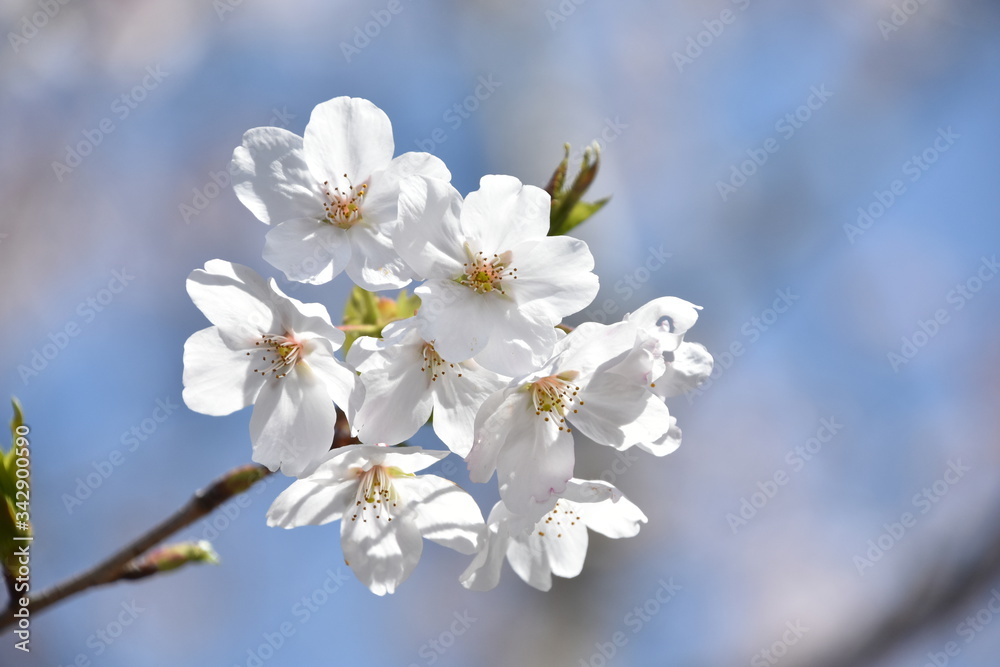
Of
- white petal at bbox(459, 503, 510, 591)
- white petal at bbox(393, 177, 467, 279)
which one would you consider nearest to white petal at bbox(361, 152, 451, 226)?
white petal at bbox(393, 177, 467, 279)

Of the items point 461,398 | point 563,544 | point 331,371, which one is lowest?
point 563,544

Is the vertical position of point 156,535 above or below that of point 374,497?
below

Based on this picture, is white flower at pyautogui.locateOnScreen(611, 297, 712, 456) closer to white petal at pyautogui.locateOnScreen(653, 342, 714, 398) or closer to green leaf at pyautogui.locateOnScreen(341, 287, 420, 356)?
white petal at pyautogui.locateOnScreen(653, 342, 714, 398)

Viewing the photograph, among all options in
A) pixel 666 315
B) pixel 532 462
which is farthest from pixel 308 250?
pixel 666 315

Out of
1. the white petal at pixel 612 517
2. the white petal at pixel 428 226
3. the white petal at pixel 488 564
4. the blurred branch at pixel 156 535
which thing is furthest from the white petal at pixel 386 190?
the white petal at pixel 612 517

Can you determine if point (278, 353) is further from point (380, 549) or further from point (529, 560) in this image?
point (529, 560)

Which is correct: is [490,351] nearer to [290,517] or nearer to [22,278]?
[290,517]
